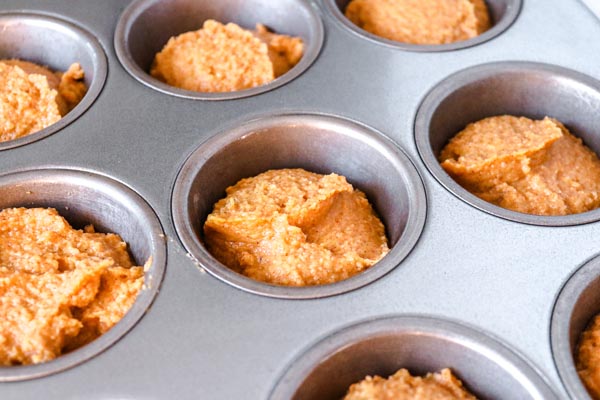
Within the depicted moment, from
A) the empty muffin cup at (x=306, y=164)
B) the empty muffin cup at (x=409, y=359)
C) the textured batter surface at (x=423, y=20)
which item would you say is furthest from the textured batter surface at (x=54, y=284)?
the textured batter surface at (x=423, y=20)

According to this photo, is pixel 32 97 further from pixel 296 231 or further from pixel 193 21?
pixel 296 231

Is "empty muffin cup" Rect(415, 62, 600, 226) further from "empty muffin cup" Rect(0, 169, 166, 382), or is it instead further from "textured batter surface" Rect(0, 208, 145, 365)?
"textured batter surface" Rect(0, 208, 145, 365)

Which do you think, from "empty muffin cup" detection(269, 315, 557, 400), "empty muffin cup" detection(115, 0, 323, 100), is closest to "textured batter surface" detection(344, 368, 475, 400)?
"empty muffin cup" detection(269, 315, 557, 400)

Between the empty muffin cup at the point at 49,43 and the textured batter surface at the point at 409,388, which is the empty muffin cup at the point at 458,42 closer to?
the empty muffin cup at the point at 49,43

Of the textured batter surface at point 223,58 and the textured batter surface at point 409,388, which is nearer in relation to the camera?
the textured batter surface at point 409,388

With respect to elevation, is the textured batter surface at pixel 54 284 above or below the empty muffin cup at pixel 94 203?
below

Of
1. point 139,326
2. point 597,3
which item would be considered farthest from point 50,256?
point 597,3
